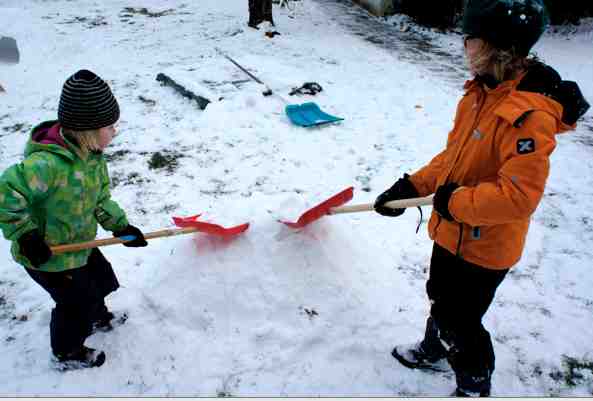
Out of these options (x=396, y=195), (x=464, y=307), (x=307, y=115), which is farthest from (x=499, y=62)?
(x=307, y=115)

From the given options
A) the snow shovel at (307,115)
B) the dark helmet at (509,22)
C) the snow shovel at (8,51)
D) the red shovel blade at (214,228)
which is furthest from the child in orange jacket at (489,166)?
the snow shovel at (8,51)

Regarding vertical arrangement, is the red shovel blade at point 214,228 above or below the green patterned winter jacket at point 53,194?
below

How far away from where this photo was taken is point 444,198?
1.56 m

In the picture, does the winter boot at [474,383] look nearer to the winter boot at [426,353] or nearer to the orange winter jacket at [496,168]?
the winter boot at [426,353]

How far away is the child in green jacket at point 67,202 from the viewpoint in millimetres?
1604

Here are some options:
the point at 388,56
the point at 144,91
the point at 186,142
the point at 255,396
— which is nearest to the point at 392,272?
the point at 255,396

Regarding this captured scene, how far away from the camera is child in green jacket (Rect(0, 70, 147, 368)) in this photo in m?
1.60

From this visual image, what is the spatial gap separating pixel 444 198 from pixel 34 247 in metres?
1.57

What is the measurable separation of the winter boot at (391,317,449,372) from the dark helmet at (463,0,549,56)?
4.44 ft

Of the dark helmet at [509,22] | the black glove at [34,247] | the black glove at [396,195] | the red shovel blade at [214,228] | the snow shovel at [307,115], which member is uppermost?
the dark helmet at [509,22]

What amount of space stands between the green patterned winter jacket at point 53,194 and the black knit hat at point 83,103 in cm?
9

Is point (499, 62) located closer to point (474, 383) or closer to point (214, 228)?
point (474, 383)

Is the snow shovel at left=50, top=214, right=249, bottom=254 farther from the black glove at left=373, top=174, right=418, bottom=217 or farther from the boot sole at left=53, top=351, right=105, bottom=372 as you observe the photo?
the black glove at left=373, top=174, right=418, bottom=217

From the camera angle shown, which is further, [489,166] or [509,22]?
[489,166]
